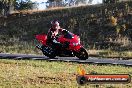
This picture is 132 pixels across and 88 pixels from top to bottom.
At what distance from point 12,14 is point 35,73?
5029cm

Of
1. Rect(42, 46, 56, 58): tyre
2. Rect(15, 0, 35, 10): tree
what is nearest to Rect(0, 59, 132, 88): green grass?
Rect(42, 46, 56, 58): tyre

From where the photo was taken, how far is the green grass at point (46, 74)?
16531mm

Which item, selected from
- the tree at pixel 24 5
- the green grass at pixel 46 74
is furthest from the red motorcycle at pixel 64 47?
the tree at pixel 24 5

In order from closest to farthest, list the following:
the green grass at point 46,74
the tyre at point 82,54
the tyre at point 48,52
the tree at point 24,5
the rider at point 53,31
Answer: the rider at point 53,31
the tyre at point 82,54
the tyre at point 48,52
the green grass at point 46,74
the tree at point 24,5

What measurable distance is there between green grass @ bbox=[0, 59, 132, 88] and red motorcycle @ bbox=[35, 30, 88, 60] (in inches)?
276

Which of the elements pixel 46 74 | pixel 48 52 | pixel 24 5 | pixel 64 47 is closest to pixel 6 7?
pixel 24 5

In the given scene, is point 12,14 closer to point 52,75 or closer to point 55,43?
point 52,75

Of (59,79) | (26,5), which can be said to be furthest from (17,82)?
(26,5)

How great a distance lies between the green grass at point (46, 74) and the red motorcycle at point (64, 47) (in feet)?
23.0

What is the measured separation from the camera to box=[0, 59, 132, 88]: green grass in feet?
54.2

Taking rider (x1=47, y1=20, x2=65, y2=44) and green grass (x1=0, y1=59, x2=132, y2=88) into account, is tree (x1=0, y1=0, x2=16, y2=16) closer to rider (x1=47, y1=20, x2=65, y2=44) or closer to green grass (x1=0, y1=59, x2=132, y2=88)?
green grass (x1=0, y1=59, x2=132, y2=88)

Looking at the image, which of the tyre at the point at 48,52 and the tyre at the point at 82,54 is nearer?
the tyre at the point at 82,54

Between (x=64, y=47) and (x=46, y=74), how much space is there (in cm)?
1044

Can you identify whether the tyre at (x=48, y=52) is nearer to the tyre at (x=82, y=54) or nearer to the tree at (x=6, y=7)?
the tyre at (x=82, y=54)
